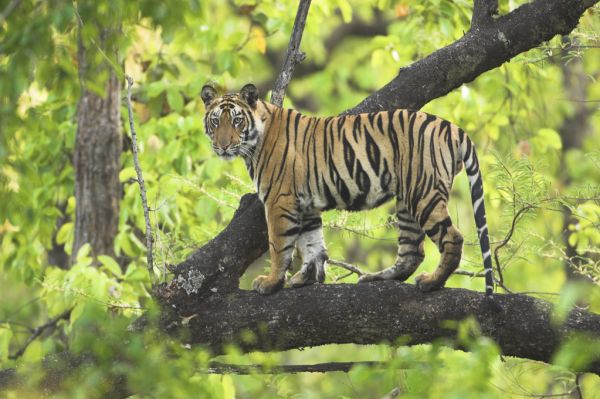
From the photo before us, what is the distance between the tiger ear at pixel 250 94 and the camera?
5.94 meters

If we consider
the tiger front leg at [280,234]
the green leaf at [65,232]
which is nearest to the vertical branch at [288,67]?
the tiger front leg at [280,234]

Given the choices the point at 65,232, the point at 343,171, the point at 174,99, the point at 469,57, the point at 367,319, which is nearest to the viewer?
the point at 367,319

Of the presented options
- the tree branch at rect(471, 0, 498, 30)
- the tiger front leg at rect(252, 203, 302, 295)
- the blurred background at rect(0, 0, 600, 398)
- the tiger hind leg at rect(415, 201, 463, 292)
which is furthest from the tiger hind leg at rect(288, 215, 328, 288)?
the tree branch at rect(471, 0, 498, 30)

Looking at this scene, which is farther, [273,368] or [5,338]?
[5,338]

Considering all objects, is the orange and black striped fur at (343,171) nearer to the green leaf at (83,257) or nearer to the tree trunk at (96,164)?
the green leaf at (83,257)

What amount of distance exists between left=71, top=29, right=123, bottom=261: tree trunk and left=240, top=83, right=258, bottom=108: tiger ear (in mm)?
4074

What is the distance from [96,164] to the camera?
9812mm

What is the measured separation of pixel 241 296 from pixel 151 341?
1.36m

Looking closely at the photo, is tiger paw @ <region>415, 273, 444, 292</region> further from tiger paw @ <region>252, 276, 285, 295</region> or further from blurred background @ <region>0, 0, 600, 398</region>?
tiger paw @ <region>252, 276, 285, 295</region>

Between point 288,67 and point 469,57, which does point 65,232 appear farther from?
point 469,57

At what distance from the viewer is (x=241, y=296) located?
5457 mm

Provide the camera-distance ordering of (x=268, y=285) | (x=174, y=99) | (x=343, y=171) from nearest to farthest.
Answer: (x=268, y=285)
(x=343, y=171)
(x=174, y=99)

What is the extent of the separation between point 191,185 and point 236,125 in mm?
1893

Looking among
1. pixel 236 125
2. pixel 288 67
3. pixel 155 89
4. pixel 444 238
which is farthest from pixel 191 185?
pixel 444 238
